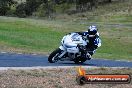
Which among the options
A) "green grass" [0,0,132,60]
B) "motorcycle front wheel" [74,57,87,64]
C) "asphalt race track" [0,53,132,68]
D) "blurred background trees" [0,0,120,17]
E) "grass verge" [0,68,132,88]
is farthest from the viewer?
"blurred background trees" [0,0,120,17]

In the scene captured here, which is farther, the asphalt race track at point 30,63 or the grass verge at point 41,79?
the asphalt race track at point 30,63

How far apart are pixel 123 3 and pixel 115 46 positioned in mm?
66091

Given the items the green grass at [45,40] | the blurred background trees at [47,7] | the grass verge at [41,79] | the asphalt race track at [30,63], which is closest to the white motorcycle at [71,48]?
the asphalt race track at [30,63]

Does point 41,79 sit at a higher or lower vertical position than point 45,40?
higher

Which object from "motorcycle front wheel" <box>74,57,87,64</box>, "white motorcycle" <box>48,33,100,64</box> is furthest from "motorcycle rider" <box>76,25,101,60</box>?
"motorcycle front wheel" <box>74,57,87,64</box>

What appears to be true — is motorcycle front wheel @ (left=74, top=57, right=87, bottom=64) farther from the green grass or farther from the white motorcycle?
the green grass

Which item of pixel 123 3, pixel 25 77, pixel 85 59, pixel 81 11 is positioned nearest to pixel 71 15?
pixel 81 11

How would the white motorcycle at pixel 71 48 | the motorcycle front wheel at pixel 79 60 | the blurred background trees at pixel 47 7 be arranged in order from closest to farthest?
1. the white motorcycle at pixel 71 48
2. the motorcycle front wheel at pixel 79 60
3. the blurred background trees at pixel 47 7

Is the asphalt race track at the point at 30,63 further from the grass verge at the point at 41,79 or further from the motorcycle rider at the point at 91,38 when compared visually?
the grass verge at the point at 41,79

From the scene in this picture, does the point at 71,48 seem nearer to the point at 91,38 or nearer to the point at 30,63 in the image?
the point at 91,38

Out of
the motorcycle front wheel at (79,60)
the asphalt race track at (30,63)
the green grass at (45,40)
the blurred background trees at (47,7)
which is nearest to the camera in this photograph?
the asphalt race track at (30,63)

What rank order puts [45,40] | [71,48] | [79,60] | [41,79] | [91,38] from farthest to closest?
1. [45,40]
2. [79,60]
3. [91,38]
4. [71,48]
5. [41,79]

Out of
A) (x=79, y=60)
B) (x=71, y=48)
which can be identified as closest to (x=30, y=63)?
(x=71, y=48)

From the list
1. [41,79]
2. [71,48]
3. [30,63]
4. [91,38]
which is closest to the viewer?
[41,79]
